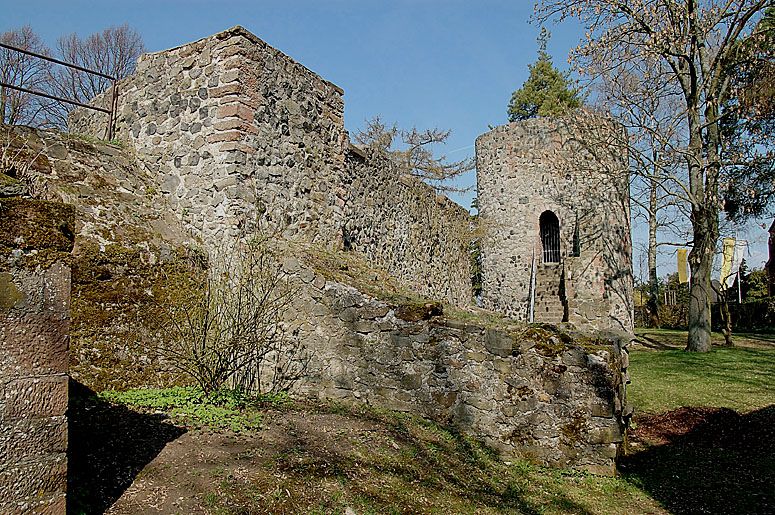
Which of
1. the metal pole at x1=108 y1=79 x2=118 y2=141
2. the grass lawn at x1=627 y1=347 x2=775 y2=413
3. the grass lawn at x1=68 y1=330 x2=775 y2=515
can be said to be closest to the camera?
the grass lawn at x1=68 y1=330 x2=775 y2=515

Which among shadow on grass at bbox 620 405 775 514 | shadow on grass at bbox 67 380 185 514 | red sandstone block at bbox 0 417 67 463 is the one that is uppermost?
red sandstone block at bbox 0 417 67 463

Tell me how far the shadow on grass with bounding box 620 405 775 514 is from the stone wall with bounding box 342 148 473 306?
478cm

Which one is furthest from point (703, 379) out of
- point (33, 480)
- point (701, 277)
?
point (33, 480)

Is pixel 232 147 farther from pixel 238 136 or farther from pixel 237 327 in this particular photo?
pixel 237 327

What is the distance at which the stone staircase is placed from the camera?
2014 centimetres

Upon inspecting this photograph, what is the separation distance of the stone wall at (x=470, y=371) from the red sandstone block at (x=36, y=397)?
13.6 ft

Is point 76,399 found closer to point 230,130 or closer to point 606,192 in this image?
point 230,130

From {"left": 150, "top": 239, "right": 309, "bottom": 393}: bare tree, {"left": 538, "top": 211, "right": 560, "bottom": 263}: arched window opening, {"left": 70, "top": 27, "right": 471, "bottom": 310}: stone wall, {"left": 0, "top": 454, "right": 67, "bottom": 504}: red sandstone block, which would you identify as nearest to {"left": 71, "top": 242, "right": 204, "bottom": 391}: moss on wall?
{"left": 150, "top": 239, "right": 309, "bottom": 393}: bare tree

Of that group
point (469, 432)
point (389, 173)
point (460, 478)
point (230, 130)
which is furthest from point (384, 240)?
point (460, 478)

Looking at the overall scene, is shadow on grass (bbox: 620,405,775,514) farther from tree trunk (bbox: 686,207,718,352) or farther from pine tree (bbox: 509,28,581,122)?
pine tree (bbox: 509,28,581,122)

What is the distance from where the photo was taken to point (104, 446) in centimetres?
430

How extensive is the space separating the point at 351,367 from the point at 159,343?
2185 mm

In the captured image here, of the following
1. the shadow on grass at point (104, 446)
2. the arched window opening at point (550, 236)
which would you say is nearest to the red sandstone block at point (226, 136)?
the shadow on grass at point (104, 446)

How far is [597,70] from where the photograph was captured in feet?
51.8
